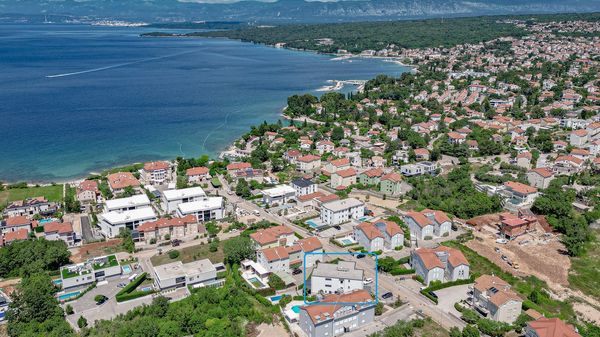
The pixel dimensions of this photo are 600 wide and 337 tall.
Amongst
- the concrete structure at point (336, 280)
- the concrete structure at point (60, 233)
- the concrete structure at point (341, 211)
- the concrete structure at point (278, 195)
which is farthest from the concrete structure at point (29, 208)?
the concrete structure at point (336, 280)

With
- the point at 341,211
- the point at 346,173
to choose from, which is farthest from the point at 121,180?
the point at 341,211

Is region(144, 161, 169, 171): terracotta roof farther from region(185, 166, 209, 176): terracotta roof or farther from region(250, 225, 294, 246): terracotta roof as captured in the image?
region(250, 225, 294, 246): terracotta roof

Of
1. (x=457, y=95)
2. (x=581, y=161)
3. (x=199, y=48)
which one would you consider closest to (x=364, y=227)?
(x=581, y=161)

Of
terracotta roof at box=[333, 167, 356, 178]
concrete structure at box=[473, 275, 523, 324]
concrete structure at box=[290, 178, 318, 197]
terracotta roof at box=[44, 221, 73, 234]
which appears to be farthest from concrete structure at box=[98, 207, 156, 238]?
concrete structure at box=[473, 275, 523, 324]

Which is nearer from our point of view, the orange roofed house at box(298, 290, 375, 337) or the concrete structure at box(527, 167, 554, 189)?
the orange roofed house at box(298, 290, 375, 337)

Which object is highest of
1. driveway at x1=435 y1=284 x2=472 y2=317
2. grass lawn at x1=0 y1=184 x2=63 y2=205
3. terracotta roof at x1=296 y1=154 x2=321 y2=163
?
terracotta roof at x1=296 y1=154 x2=321 y2=163
